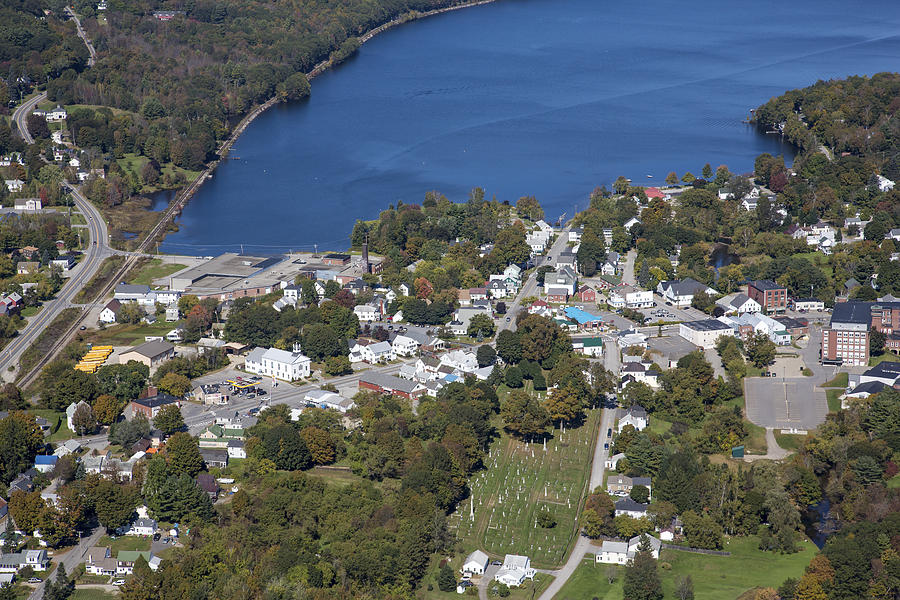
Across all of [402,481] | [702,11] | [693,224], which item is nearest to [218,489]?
[402,481]

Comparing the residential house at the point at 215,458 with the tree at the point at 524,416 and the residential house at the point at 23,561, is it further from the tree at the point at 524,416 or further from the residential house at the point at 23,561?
the tree at the point at 524,416

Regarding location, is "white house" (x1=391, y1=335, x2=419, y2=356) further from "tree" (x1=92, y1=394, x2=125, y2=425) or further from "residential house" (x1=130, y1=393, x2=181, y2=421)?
"tree" (x1=92, y1=394, x2=125, y2=425)

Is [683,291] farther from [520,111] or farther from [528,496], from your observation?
[520,111]

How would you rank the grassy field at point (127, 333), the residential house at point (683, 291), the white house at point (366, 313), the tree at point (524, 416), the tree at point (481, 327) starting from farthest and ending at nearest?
1. the residential house at point (683, 291)
2. the white house at point (366, 313)
3. the grassy field at point (127, 333)
4. the tree at point (481, 327)
5. the tree at point (524, 416)

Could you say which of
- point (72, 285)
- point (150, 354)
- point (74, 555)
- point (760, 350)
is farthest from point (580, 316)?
point (74, 555)

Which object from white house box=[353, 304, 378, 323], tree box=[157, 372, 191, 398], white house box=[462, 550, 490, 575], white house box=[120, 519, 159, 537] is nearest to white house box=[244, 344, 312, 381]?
tree box=[157, 372, 191, 398]

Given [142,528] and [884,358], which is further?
[884,358]

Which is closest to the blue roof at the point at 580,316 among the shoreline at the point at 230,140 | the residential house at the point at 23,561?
the shoreline at the point at 230,140
